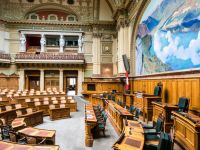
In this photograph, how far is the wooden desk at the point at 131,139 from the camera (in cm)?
375

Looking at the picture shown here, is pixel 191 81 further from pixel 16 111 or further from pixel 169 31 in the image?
pixel 16 111

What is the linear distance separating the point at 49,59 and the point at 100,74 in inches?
217

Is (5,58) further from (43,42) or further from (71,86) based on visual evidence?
(71,86)

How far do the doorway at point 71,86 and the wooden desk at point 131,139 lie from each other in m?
17.5

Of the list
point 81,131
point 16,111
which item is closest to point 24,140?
point 81,131

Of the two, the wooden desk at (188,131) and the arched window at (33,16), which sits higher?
the arched window at (33,16)

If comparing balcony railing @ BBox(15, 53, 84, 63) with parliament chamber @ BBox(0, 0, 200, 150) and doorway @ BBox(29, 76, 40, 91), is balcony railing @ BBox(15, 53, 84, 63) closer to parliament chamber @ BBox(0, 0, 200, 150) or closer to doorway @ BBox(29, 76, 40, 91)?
parliament chamber @ BBox(0, 0, 200, 150)

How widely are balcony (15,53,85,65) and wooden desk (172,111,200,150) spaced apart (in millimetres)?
16224

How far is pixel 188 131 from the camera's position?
4.67 meters

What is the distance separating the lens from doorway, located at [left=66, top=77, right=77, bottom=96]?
880 inches

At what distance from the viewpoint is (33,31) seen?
2136cm

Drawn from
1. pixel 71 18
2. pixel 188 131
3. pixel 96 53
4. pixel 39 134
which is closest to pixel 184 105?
pixel 188 131

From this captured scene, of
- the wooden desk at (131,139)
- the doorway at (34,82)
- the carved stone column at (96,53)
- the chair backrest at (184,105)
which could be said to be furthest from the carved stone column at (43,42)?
the wooden desk at (131,139)

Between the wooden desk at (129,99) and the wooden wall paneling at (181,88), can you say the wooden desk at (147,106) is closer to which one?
the wooden wall paneling at (181,88)
